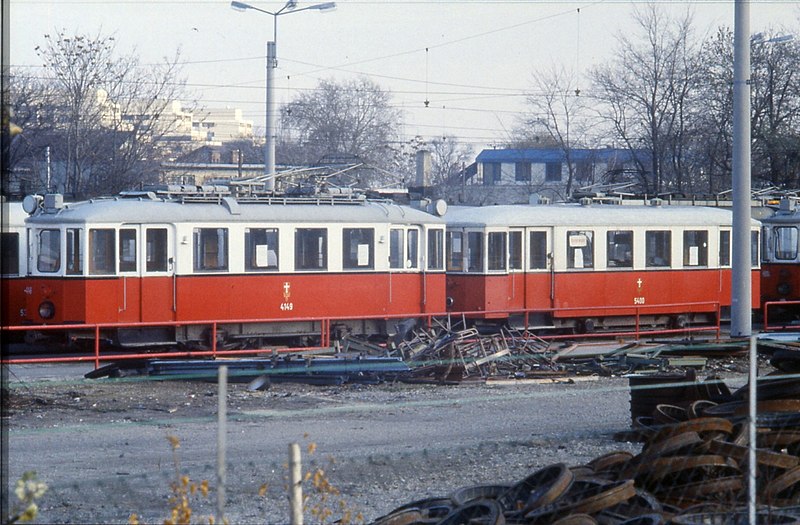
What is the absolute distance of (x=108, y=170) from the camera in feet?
139

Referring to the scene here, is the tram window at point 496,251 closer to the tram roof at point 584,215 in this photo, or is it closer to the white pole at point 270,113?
the tram roof at point 584,215

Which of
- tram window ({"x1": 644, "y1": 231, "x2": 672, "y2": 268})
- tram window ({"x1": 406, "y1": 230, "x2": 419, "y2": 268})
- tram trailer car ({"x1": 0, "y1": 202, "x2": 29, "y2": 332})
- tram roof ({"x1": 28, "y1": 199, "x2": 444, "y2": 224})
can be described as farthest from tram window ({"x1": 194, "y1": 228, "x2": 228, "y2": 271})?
tram window ({"x1": 644, "y1": 231, "x2": 672, "y2": 268})

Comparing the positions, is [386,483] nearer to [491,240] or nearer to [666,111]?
[491,240]

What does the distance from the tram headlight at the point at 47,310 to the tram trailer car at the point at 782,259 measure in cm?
1949

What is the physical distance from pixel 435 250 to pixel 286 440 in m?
12.5

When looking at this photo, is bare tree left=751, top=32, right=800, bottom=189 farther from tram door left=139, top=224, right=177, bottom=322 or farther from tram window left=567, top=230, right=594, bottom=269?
tram door left=139, top=224, right=177, bottom=322

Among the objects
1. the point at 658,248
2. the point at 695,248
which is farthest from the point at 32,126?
the point at 695,248

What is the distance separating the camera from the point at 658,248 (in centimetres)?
2805

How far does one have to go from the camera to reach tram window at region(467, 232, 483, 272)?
2584 centimetres

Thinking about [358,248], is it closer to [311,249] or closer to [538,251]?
[311,249]

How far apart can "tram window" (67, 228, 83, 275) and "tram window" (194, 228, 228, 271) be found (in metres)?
2.18

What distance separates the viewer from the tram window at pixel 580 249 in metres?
26.6

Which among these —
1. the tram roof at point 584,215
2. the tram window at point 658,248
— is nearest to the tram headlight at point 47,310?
the tram roof at point 584,215

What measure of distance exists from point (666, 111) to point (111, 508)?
1756 inches
